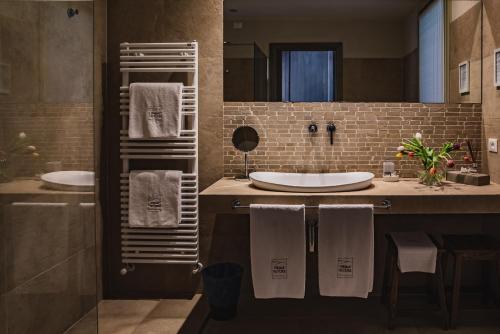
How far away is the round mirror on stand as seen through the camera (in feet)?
9.56

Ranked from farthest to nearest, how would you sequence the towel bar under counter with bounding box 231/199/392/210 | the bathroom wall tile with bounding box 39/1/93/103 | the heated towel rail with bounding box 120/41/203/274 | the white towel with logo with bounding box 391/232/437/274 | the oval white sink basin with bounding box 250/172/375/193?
the heated towel rail with bounding box 120/41/203/274 < the oval white sink basin with bounding box 250/172/375/193 < the white towel with logo with bounding box 391/232/437/274 < the towel bar under counter with bounding box 231/199/392/210 < the bathroom wall tile with bounding box 39/1/93/103

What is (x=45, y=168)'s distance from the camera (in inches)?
70.9

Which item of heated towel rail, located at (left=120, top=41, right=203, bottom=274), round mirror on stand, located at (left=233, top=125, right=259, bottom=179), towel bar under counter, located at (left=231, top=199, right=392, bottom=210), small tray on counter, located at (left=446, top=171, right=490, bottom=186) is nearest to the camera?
towel bar under counter, located at (left=231, top=199, right=392, bottom=210)

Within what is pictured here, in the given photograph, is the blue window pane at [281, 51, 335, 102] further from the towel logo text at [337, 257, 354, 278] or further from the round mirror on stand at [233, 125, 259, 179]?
the towel logo text at [337, 257, 354, 278]

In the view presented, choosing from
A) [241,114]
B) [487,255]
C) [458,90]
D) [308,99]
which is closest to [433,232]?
[487,255]

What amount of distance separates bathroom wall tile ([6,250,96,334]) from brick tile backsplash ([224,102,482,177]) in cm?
129

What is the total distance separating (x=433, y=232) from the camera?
2.91m

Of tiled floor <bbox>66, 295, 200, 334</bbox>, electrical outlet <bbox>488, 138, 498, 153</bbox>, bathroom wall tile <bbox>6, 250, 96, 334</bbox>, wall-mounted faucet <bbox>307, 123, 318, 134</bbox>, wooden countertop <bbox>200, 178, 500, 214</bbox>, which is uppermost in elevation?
wall-mounted faucet <bbox>307, 123, 318, 134</bbox>

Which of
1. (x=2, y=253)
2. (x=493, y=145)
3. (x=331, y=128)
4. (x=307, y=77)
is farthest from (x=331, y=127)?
(x=2, y=253)

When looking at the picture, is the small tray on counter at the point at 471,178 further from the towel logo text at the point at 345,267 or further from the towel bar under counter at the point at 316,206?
the towel logo text at the point at 345,267

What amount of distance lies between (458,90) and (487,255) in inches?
42.7

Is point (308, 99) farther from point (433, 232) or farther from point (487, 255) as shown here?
point (487, 255)

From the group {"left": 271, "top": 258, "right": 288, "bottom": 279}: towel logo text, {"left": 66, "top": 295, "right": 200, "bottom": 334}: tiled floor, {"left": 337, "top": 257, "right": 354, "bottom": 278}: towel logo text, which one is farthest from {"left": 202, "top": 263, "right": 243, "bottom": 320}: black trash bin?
{"left": 337, "top": 257, "right": 354, "bottom": 278}: towel logo text

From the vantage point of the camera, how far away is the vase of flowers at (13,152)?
1.52 meters
